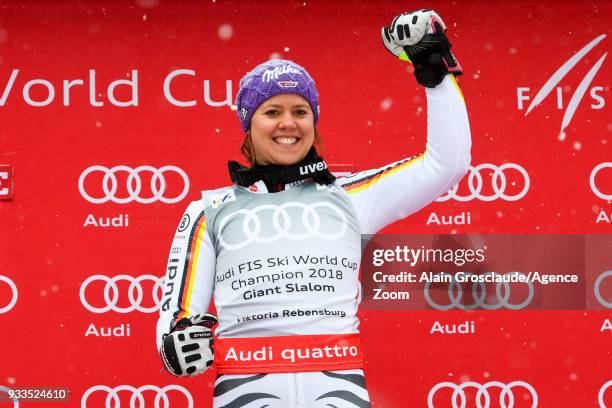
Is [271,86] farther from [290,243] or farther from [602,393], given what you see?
[602,393]

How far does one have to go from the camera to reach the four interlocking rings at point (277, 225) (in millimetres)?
2100

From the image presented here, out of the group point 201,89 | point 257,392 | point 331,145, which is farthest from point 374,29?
point 257,392

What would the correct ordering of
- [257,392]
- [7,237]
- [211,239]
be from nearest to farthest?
[257,392] < [211,239] < [7,237]

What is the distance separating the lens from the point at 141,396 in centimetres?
369

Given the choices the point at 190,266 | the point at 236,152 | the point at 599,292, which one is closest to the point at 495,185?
the point at 599,292

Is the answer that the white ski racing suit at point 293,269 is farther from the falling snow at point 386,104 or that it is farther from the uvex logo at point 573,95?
the uvex logo at point 573,95

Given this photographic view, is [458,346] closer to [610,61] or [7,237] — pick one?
[610,61]

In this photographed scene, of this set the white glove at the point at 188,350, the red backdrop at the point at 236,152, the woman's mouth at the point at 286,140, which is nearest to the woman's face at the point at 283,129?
the woman's mouth at the point at 286,140

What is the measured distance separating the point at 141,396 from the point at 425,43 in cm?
238

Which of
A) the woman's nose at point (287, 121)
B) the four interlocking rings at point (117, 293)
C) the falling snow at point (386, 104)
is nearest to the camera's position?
the woman's nose at point (287, 121)

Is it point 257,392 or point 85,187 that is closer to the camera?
point 257,392

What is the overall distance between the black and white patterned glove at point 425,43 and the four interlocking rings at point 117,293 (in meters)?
2.05

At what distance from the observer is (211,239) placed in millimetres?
2154

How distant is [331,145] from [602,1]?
147 centimetres
